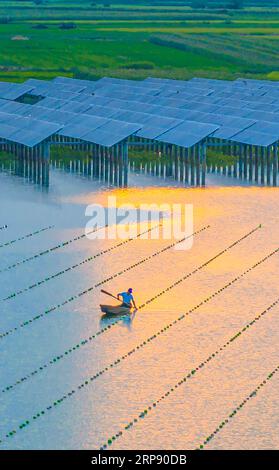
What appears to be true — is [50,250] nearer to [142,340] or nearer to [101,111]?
[142,340]

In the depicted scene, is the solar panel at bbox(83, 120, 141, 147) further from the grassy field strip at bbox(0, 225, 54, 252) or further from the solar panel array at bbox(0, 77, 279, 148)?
the grassy field strip at bbox(0, 225, 54, 252)

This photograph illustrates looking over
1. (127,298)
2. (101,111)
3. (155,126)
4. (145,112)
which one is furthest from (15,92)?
(127,298)

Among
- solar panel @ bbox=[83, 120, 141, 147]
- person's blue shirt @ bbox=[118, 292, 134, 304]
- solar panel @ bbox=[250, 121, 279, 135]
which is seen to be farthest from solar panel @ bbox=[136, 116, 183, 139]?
person's blue shirt @ bbox=[118, 292, 134, 304]

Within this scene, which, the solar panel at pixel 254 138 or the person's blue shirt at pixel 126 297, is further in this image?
the solar panel at pixel 254 138

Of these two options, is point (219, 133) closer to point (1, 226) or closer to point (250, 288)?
point (1, 226)

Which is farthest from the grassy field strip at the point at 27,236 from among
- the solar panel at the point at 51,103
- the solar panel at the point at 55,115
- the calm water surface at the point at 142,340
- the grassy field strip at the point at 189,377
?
the solar panel at the point at 51,103

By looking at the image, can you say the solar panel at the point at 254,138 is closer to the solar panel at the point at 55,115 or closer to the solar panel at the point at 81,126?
the solar panel at the point at 81,126

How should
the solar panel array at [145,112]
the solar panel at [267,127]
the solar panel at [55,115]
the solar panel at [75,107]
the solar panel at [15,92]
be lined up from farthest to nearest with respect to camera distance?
1. the solar panel at [15,92]
2. the solar panel at [75,107]
3. the solar panel at [55,115]
4. the solar panel array at [145,112]
5. the solar panel at [267,127]
